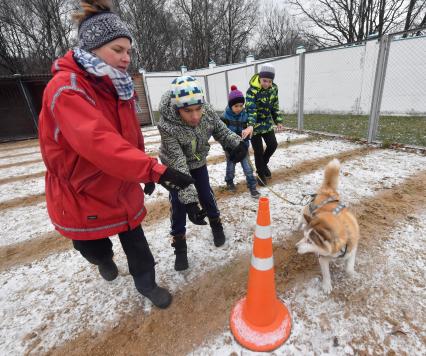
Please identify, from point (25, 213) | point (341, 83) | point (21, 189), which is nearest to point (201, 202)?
point (25, 213)

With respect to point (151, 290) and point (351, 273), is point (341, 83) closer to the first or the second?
point (351, 273)

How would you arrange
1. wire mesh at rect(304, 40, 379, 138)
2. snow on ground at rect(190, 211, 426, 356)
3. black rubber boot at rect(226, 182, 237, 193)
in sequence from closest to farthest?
1. snow on ground at rect(190, 211, 426, 356)
2. black rubber boot at rect(226, 182, 237, 193)
3. wire mesh at rect(304, 40, 379, 138)

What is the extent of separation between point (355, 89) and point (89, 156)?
13.4 metres

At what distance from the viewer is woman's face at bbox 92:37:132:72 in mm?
1374

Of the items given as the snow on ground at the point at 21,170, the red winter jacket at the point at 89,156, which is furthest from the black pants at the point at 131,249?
the snow on ground at the point at 21,170

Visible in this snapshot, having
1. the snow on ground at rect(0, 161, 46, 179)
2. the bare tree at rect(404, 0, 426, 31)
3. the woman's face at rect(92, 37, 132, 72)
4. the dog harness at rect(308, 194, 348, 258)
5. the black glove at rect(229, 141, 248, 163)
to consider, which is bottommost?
the snow on ground at rect(0, 161, 46, 179)

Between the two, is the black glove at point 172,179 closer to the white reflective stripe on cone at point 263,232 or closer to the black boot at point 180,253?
the white reflective stripe on cone at point 263,232

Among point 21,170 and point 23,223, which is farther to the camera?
point 21,170

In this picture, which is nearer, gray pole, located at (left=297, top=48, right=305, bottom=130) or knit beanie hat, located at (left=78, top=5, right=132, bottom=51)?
knit beanie hat, located at (left=78, top=5, right=132, bottom=51)

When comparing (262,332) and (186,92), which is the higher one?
(186,92)

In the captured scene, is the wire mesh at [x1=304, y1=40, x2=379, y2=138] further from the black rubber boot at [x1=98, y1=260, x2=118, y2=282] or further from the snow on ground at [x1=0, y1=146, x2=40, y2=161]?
the snow on ground at [x1=0, y1=146, x2=40, y2=161]

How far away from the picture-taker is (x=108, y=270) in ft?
7.13

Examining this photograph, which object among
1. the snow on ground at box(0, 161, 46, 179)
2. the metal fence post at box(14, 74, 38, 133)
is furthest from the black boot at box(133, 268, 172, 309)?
the metal fence post at box(14, 74, 38, 133)

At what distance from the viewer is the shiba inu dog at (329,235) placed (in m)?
1.76
